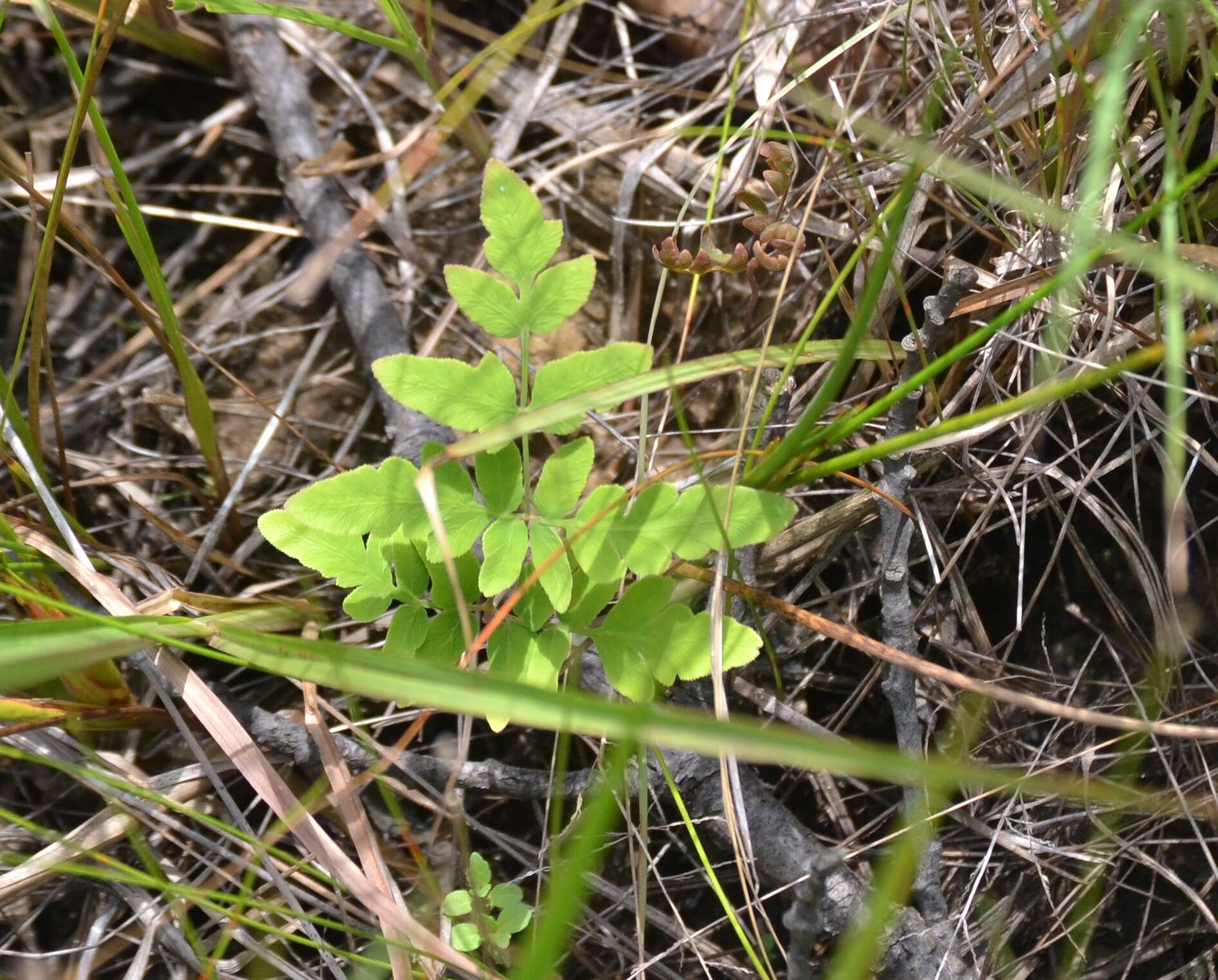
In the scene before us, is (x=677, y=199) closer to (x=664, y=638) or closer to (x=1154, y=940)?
(x=664, y=638)

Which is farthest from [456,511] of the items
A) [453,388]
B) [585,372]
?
[585,372]

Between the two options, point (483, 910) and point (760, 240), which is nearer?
point (483, 910)

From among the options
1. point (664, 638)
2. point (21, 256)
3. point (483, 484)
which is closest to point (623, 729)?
point (664, 638)

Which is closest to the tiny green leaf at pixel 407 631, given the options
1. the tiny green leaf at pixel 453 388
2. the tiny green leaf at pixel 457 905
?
the tiny green leaf at pixel 453 388

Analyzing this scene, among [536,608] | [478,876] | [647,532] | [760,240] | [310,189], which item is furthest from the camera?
[310,189]

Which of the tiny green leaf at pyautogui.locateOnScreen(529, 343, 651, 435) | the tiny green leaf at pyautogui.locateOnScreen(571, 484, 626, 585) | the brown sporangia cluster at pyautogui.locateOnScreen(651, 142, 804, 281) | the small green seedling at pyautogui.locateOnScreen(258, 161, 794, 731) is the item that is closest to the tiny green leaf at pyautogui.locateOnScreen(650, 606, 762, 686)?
the small green seedling at pyautogui.locateOnScreen(258, 161, 794, 731)

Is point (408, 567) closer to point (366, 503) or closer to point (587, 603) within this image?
point (366, 503)
